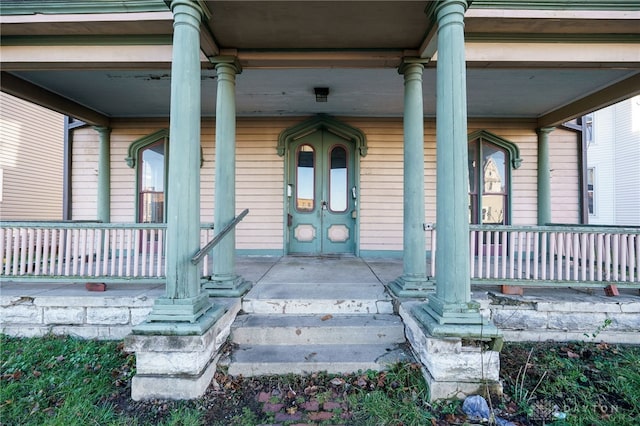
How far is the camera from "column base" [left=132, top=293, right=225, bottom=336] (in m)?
2.38

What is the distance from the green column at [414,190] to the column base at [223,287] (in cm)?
167

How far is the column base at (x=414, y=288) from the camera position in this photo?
10.8 ft

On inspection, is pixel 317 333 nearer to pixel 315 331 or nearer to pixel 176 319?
pixel 315 331

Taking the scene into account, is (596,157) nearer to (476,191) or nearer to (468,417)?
(476,191)

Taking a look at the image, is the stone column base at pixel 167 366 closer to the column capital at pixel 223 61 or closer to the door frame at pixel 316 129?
the column capital at pixel 223 61

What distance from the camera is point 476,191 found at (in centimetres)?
625

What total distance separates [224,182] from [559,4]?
3.83 metres

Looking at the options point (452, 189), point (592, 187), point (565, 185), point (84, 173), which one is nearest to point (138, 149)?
point (84, 173)

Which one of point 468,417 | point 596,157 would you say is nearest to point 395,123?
point 468,417

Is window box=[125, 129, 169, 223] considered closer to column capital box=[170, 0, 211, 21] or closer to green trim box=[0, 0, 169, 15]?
green trim box=[0, 0, 169, 15]

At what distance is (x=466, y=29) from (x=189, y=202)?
10.8 feet

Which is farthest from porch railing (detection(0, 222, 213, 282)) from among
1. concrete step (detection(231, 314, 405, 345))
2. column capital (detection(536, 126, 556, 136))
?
column capital (detection(536, 126, 556, 136))

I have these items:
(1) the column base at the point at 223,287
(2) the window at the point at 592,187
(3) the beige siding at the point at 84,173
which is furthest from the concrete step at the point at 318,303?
(2) the window at the point at 592,187

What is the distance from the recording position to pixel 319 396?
7.74ft
